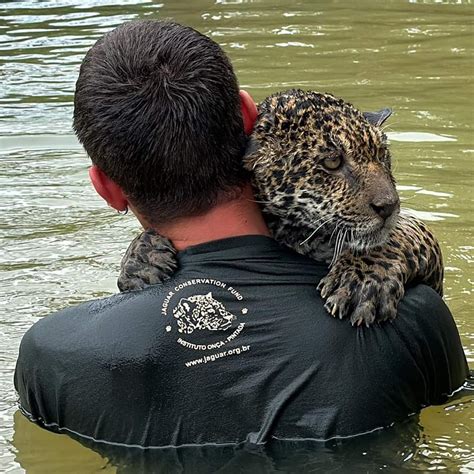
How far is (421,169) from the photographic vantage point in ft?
30.0

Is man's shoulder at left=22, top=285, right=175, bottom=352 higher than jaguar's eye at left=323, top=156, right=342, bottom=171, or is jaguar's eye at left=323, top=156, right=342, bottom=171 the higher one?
jaguar's eye at left=323, top=156, right=342, bottom=171

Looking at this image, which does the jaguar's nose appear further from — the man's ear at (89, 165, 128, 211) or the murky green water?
the man's ear at (89, 165, 128, 211)

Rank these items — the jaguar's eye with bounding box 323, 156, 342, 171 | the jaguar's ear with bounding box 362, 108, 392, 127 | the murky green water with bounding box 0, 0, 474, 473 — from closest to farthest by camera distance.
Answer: the jaguar's eye with bounding box 323, 156, 342, 171 < the jaguar's ear with bounding box 362, 108, 392, 127 < the murky green water with bounding box 0, 0, 474, 473

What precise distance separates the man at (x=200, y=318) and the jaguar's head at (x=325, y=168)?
0.27 m

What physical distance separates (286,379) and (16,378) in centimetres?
103

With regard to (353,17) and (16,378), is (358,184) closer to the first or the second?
(16,378)

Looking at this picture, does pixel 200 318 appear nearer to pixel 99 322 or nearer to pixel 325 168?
pixel 99 322

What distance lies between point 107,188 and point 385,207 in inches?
36.7

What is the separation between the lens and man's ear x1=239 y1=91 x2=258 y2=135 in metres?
4.54

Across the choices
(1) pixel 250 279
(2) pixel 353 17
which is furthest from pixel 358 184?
(2) pixel 353 17

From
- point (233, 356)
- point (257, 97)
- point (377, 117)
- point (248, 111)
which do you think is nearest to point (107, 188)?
point (248, 111)

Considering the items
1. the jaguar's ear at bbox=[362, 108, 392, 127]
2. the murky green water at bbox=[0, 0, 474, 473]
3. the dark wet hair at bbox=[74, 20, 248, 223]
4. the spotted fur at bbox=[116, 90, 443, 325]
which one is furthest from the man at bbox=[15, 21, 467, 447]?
the jaguar's ear at bbox=[362, 108, 392, 127]

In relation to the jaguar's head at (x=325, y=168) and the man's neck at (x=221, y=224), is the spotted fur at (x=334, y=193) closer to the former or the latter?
the jaguar's head at (x=325, y=168)

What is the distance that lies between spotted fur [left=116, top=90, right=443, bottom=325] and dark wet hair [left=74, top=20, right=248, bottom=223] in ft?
0.97
